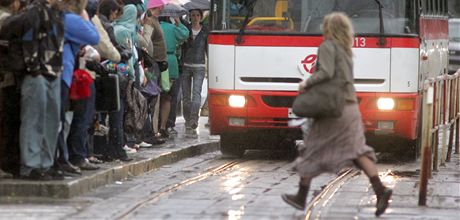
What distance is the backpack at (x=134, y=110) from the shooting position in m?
16.0

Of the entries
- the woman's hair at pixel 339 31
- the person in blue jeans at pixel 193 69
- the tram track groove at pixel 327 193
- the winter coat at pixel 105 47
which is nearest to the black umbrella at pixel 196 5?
the person in blue jeans at pixel 193 69

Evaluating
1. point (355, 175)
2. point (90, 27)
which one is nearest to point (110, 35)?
point (90, 27)

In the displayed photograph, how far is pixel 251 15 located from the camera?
17.8m

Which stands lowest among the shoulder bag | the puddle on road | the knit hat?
the puddle on road

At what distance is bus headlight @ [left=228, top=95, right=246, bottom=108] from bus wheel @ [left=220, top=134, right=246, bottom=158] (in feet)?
3.01

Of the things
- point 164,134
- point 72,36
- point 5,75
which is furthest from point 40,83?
point 164,134

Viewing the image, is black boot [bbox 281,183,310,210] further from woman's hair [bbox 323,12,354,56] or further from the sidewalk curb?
the sidewalk curb

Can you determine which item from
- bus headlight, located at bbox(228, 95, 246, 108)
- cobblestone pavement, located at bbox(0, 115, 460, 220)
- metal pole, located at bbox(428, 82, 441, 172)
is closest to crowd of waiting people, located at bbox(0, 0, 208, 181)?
cobblestone pavement, located at bbox(0, 115, 460, 220)

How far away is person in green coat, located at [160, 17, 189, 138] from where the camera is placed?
19.9 metres

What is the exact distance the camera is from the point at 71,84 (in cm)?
1310

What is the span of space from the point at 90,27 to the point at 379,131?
5665 mm

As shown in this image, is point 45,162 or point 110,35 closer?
point 45,162

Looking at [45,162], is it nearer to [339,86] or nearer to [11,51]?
[11,51]

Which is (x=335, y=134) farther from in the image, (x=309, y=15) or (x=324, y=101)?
(x=309, y=15)
